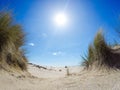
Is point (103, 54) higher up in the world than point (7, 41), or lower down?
lower down

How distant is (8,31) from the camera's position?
490 cm

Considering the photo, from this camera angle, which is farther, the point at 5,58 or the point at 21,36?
the point at 21,36

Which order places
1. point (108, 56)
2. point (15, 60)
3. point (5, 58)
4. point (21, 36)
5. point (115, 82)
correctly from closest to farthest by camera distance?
1. point (115, 82)
2. point (5, 58)
3. point (15, 60)
4. point (108, 56)
5. point (21, 36)

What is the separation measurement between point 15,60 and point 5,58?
1.61 ft

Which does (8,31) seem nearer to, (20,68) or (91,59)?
(20,68)

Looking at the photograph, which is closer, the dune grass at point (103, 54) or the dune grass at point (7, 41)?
the dune grass at point (7, 41)

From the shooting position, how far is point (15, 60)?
5.34 meters

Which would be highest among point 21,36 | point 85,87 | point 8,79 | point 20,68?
point 21,36

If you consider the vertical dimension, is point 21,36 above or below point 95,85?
above

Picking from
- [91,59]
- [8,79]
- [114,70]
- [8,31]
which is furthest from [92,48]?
[8,79]

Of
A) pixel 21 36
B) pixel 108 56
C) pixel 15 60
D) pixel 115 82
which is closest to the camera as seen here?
pixel 115 82

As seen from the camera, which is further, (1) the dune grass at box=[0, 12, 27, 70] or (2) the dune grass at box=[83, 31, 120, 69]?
(2) the dune grass at box=[83, 31, 120, 69]

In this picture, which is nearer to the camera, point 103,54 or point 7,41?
point 7,41

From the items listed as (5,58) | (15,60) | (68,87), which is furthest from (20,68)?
(68,87)
